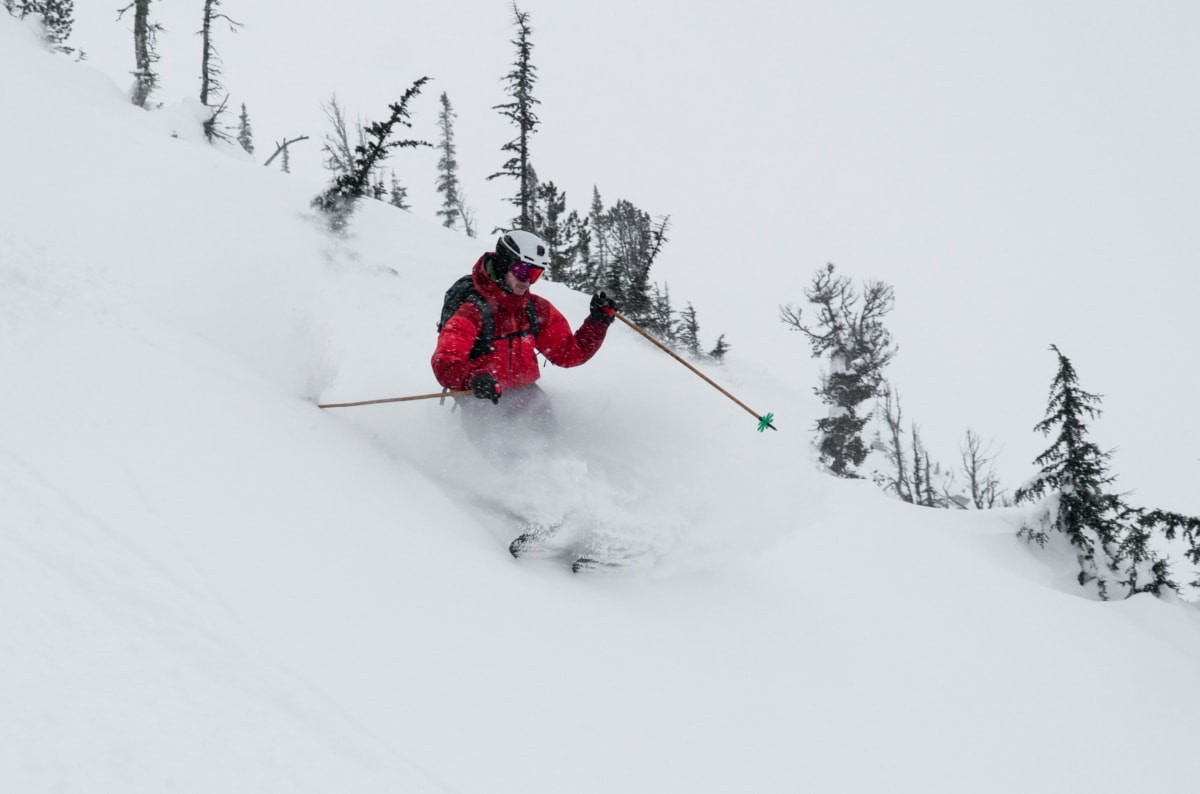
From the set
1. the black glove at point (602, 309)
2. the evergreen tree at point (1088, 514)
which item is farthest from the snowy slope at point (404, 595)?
the evergreen tree at point (1088, 514)

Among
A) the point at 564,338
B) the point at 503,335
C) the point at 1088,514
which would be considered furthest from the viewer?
the point at 1088,514

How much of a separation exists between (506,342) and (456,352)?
552 millimetres

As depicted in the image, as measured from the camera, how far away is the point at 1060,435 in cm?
1517

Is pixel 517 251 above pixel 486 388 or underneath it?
above

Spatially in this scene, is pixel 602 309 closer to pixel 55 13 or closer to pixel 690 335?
pixel 690 335

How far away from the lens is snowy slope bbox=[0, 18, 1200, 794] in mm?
1952

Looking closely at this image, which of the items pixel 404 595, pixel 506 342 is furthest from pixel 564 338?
pixel 404 595

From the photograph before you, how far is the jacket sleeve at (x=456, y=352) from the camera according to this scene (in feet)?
15.2

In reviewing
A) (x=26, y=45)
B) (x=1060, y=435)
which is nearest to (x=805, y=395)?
(x=1060, y=435)

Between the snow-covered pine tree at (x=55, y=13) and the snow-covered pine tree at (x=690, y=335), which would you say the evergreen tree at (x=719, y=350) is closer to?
the snow-covered pine tree at (x=690, y=335)

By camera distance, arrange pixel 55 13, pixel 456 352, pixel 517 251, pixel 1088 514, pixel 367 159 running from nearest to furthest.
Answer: pixel 456 352 → pixel 517 251 → pixel 367 159 → pixel 1088 514 → pixel 55 13

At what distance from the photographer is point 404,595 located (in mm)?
3121

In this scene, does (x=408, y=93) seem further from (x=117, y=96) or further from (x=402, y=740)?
(x=117, y=96)

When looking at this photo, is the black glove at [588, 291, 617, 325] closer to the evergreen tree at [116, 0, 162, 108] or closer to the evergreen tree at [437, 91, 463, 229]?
the evergreen tree at [116, 0, 162, 108]
